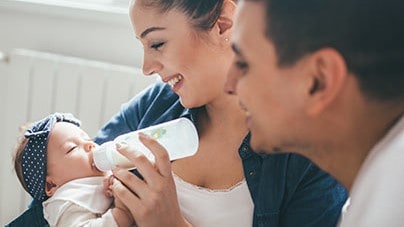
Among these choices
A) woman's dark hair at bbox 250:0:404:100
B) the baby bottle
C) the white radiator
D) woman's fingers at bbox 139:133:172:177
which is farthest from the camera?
the white radiator

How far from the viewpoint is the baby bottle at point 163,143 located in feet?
4.13

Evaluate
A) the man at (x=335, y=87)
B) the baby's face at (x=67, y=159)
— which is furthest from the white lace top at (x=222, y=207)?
the man at (x=335, y=87)

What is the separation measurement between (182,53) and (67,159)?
0.34 metres

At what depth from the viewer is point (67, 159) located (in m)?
1.32

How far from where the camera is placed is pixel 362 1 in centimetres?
74

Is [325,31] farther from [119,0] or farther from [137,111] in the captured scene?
[119,0]

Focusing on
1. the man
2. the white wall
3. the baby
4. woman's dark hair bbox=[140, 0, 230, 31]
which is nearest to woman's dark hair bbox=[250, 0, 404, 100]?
the man

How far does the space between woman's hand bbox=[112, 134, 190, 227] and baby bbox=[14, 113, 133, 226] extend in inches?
4.1

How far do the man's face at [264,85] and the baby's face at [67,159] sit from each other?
0.54m

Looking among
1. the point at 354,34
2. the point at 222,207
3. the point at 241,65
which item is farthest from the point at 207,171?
the point at 354,34

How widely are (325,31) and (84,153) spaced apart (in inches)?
28.2

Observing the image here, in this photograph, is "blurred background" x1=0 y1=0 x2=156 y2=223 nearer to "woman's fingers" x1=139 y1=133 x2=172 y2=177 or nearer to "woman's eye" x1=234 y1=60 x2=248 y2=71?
"woman's fingers" x1=139 y1=133 x2=172 y2=177

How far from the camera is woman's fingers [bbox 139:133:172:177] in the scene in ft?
3.77

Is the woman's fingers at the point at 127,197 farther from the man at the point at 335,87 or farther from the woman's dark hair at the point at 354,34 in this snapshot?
the woman's dark hair at the point at 354,34
